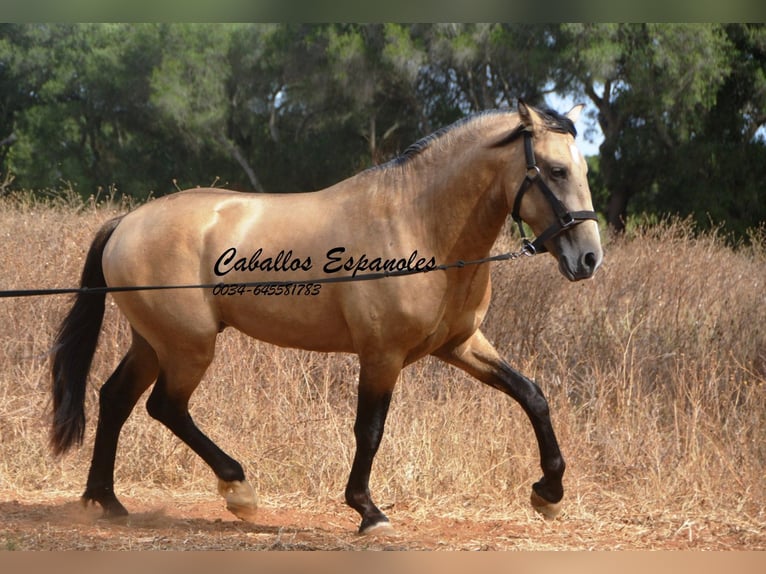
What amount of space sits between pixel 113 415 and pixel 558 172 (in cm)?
286

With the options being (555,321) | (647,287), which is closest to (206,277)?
(555,321)

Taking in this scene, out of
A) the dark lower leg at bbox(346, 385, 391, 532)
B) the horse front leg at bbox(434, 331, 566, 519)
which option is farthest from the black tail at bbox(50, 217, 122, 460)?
the horse front leg at bbox(434, 331, 566, 519)

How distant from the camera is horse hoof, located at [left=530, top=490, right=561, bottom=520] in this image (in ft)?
16.5

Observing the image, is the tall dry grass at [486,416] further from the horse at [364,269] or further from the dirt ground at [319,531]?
the horse at [364,269]

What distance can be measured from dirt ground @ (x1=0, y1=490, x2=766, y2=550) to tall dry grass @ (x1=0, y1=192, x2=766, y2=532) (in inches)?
8.8

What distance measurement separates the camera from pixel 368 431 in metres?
4.78

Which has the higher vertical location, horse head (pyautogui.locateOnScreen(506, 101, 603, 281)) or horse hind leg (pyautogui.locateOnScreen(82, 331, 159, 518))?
horse head (pyautogui.locateOnScreen(506, 101, 603, 281))

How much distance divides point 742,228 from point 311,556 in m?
14.8

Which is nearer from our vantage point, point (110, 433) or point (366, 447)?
point (366, 447)

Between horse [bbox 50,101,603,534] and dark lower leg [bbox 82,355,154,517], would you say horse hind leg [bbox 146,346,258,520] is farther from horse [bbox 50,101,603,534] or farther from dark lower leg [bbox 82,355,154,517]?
dark lower leg [bbox 82,355,154,517]

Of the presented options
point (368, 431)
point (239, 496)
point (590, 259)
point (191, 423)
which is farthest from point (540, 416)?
point (191, 423)

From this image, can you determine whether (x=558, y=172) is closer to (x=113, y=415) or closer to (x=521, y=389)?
(x=521, y=389)

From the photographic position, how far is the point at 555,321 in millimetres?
8938

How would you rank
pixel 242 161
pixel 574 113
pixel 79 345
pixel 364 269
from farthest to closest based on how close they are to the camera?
pixel 242 161
pixel 79 345
pixel 574 113
pixel 364 269
